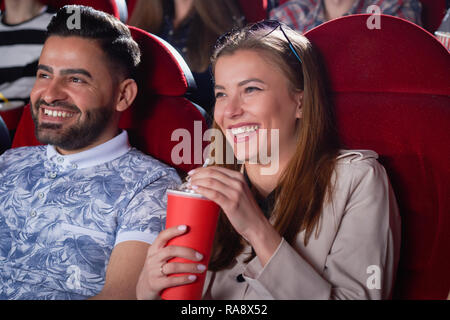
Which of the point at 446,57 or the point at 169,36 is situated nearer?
the point at 446,57

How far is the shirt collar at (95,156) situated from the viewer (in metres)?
1.32

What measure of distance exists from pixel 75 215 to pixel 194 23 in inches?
51.5

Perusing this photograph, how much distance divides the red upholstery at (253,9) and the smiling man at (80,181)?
3.16ft

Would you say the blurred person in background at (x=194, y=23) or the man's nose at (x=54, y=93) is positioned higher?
the blurred person in background at (x=194, y=23)

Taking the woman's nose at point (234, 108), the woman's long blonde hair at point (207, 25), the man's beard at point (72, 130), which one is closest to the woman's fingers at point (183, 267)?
the woman's nose at point (234, 108)

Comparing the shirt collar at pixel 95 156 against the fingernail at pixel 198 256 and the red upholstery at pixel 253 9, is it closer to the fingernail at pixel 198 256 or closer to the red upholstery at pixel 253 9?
the fingernail at pixel 198 256

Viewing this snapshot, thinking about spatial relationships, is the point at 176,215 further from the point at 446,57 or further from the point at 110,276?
the point at 446,57

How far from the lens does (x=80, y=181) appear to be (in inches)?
50.6

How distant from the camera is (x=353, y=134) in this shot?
1.12m

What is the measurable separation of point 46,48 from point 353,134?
0.86 metres

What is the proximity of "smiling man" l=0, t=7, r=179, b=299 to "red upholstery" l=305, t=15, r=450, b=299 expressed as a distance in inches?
20.0

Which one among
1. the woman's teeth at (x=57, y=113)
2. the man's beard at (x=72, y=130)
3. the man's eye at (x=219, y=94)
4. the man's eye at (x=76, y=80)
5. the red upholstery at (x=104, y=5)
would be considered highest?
the red upholstery at (x=104, y=5)
